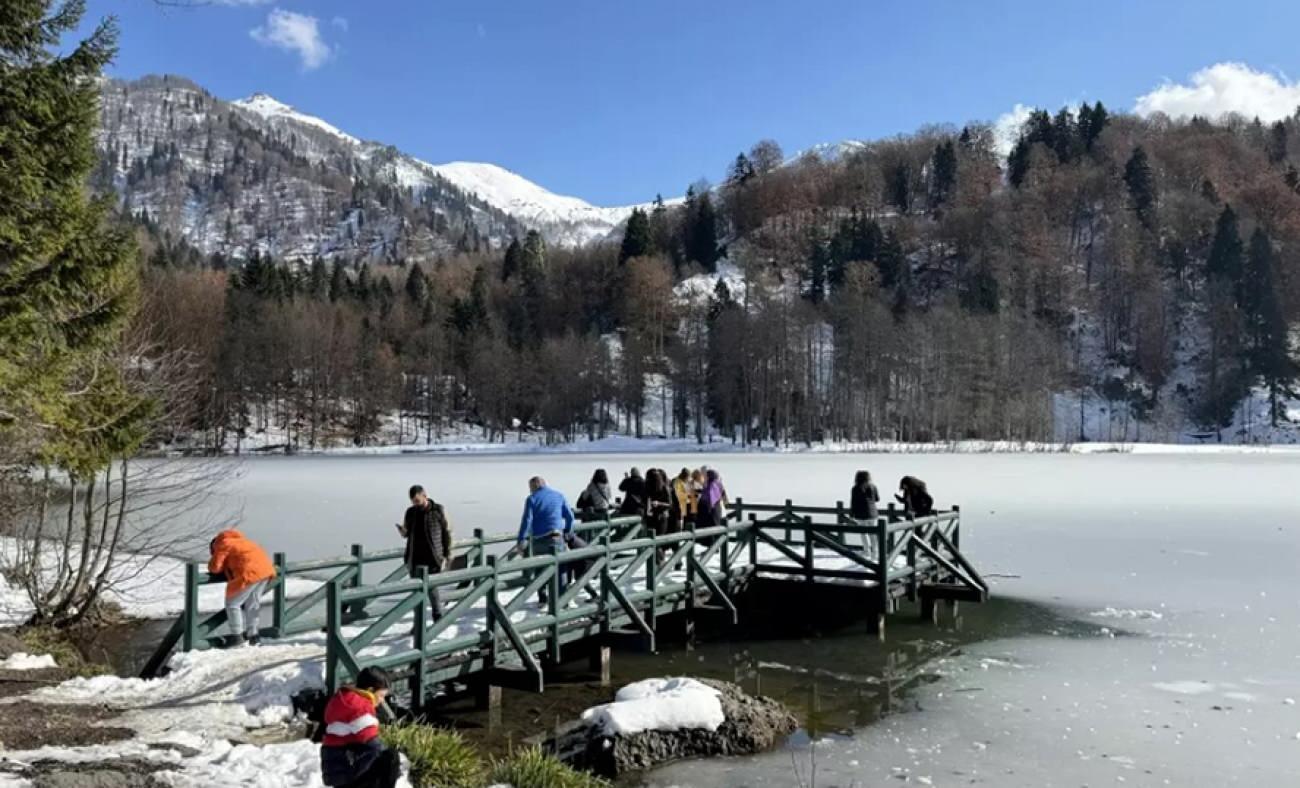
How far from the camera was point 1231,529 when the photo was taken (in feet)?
70.7

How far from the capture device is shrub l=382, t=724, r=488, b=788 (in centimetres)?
685

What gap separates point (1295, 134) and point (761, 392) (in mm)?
95030

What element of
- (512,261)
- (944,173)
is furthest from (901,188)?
(512,261)

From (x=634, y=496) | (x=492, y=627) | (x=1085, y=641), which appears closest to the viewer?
(x=492, y=627)

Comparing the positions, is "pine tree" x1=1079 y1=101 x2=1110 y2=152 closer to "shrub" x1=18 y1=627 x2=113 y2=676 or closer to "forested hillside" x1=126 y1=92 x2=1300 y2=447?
"forested hillside" x1=126 y1=92 x2=1300 y2=447

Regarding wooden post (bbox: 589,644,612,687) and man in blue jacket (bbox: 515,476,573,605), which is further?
man in blue jacket (bbox: 515,476,573,605)

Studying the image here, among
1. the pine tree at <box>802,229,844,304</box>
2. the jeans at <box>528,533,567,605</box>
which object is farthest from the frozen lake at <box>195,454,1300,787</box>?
the pine tree at <box>802,229,844,304</box>

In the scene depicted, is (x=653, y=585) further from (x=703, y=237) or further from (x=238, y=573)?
(x=703, y=237)

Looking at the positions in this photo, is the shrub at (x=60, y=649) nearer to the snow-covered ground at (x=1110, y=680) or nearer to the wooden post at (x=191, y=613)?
the wooden post at (x=191, y=613)

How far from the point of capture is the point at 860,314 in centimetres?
7369

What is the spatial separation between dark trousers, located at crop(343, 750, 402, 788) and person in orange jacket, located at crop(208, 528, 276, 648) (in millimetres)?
5025

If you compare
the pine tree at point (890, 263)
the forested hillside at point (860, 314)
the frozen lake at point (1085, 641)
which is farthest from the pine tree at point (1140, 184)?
the frozen lake at point (1085, 641)

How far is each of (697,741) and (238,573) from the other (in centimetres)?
481

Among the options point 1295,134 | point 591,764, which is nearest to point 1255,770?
point 591,764
